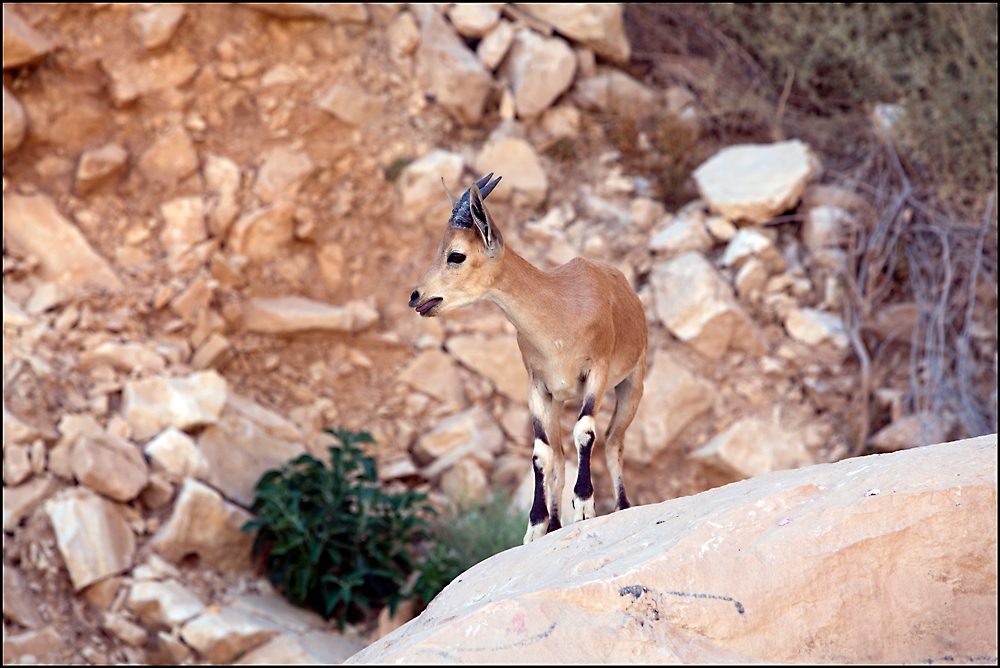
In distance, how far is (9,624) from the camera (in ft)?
25.7

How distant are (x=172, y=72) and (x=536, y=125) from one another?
4873mm

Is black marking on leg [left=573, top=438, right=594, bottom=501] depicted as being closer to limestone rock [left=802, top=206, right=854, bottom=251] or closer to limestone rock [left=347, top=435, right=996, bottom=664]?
limestone rock [left=347, top=435, right=996, bottom=664]

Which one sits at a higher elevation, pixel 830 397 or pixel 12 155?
pixel 12 155

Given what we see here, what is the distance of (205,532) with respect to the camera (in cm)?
900

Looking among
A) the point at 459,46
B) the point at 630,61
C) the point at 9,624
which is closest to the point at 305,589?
the point at 9,624

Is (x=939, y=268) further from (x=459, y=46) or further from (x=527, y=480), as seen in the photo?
(x=459, y=46)

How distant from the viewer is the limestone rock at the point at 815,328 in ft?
35.5

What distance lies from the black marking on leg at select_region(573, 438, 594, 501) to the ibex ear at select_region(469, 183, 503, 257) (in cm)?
114

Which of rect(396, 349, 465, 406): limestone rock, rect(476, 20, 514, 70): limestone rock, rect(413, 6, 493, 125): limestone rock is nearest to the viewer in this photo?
rect(396, 349, 465, 406): limestone rock

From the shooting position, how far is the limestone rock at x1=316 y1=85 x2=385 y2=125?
11.8 meters

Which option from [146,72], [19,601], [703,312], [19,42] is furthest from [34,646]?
[703,312]

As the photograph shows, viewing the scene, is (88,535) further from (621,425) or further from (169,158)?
(621,425)

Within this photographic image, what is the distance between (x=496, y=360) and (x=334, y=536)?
3346 millimetres

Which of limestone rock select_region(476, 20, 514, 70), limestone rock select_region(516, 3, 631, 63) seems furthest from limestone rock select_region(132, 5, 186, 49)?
limestone rock select_region(516, 3, 631, 63)
